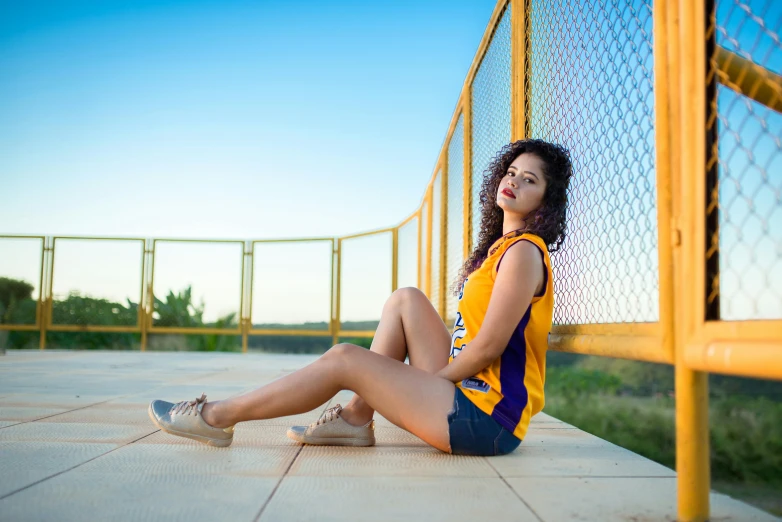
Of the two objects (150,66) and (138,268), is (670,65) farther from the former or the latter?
(150,66)

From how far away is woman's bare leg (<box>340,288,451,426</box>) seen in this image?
7.12ft

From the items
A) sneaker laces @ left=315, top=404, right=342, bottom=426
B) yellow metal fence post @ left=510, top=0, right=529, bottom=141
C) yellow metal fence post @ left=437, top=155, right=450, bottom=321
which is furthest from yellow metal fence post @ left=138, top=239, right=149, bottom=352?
sneaker laces @ left=315, top=404, right=342, bottom=426

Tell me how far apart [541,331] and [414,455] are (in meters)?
0.56

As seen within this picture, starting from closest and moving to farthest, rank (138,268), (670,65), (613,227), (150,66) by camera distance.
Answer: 1. (670,65)
2. (613,227)
3. (138,268)
4. (150,66)

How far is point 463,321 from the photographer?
2020 millimetres

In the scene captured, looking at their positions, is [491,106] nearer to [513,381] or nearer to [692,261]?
[513,381]

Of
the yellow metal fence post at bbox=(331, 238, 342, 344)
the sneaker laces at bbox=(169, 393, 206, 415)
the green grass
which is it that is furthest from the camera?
the green grass

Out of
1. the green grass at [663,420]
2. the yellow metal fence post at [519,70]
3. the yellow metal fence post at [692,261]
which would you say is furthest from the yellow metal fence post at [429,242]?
the green grass at [663,420]

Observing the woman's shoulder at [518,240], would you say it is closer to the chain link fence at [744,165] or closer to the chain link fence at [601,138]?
the chain link fence at [601,138]

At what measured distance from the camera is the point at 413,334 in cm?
220

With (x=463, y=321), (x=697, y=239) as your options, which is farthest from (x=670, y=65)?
(x=463, y=321)

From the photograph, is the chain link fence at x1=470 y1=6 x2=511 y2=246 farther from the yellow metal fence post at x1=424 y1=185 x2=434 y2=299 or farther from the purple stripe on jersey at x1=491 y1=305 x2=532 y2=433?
the yellow metal fence post at x1=424 y1=185 x2=434 y2=299

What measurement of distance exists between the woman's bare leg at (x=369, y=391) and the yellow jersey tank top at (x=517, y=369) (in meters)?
0.10

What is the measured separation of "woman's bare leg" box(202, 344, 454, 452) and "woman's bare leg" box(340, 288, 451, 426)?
289mm
